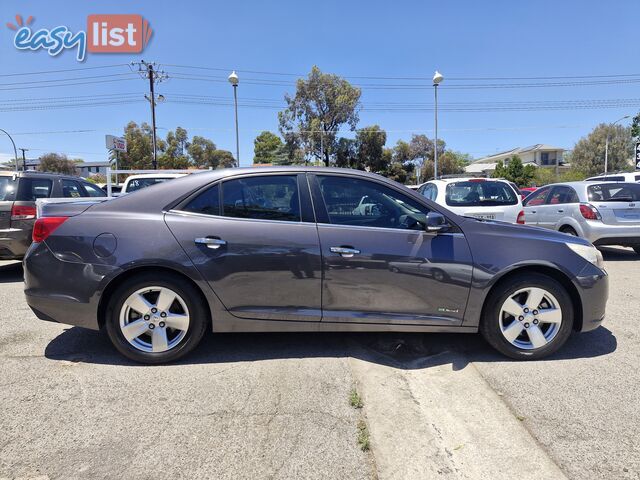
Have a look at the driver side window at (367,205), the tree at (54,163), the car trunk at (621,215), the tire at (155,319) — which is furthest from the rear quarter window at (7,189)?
the tree at (54,163)

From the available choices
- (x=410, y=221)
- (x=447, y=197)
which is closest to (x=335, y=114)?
(x=447, y=197)

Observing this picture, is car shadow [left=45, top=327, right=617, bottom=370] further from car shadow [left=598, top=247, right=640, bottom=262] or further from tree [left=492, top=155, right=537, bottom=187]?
tree [left=492, top=155, right=537, bottom=187]

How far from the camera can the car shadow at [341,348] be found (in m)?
3.54

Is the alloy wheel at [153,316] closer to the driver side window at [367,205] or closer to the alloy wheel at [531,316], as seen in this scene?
the driver side window at [367,205]

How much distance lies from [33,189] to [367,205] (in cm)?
604

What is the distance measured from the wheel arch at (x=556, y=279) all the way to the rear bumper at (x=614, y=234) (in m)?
5.20

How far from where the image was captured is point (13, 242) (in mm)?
6363

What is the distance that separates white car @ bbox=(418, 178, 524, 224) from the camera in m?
7.29

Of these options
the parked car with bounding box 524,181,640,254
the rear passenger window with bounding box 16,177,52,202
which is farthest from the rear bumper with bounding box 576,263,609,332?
the rear passenger window with bounding box 16,177,52,202

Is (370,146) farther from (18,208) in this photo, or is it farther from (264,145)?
(18,208)

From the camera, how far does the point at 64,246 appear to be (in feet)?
11.0

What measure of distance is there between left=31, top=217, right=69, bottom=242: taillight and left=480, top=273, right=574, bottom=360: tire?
142 inches

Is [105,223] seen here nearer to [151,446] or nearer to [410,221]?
[151,446]

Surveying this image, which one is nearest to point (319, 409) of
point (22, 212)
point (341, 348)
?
point (341, 348)
